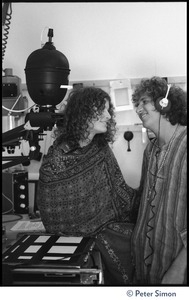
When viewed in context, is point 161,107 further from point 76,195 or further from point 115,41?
point 115,41

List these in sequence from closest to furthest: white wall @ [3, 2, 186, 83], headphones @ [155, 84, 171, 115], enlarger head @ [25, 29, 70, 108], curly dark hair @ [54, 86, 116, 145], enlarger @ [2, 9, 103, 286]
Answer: enlarger @ [2, 9, 103, 286]
enlarger head @ [25, 29, 70, 108]
headphones @ [155, 84, 171, 115]
curly dark hair @ [54, 86, 116, 145]
white wall @ [3, 2, 186, 83]

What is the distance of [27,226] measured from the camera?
142cm

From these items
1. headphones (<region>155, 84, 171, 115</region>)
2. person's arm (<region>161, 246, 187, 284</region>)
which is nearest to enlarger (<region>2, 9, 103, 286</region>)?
person's arm (<region>161, 246, 187, 284</region>)

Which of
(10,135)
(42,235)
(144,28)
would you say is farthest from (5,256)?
(144,28)

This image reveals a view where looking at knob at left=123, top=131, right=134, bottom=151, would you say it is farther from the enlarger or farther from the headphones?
the enlarger

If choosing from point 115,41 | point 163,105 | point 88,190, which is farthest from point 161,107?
point 115,41

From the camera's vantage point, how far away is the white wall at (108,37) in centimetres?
170

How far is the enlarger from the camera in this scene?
0.77 metres

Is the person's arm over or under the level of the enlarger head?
under

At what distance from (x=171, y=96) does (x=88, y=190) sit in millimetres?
470

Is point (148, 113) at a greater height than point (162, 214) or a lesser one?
greater

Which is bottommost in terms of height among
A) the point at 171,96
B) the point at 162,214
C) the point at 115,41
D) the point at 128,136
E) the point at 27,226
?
the point at 27,226

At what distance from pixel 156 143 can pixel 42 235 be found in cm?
56

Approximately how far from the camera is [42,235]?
3.31 feet
